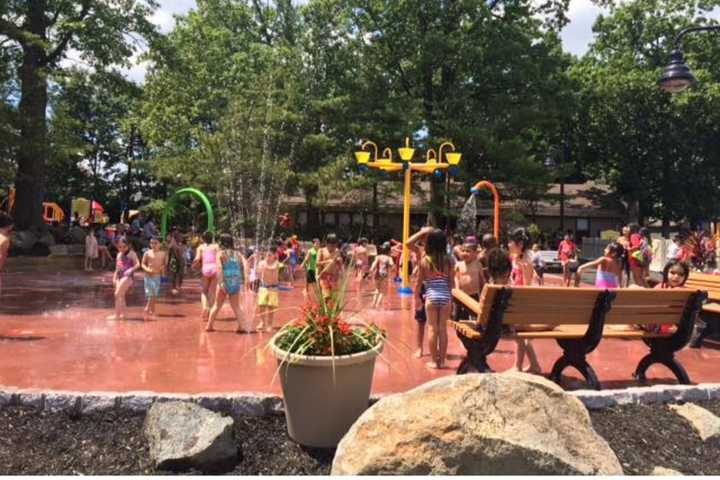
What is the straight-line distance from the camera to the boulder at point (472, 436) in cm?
346

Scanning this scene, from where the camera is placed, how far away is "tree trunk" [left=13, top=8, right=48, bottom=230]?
19.0m

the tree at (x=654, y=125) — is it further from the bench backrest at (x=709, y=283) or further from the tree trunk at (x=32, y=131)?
the bench backrest at (x=709, y=283)

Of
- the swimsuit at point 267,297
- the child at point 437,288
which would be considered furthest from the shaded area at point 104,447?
the swimsuit at point 267,297

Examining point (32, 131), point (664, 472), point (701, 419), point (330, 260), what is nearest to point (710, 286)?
point (701, 419)

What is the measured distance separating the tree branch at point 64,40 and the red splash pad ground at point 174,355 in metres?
15.1

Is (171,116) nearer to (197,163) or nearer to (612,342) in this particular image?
(197,163)

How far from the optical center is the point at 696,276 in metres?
9.09

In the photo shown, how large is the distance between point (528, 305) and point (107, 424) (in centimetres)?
358

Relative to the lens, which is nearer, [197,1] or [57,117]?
[57,117]

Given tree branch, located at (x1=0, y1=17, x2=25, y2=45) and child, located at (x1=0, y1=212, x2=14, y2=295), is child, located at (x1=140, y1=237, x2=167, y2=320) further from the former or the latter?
tree branch, located at (x1=0, y1=17, x2=25, y2=45)

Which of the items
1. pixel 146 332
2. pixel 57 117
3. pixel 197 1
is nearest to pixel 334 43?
pixel 197 1

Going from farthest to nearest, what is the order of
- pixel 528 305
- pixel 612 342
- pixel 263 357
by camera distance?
1. pixel 612 342
2. pixel 263 357
3. pixel 528 305

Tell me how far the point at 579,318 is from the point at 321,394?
2826 millimetres

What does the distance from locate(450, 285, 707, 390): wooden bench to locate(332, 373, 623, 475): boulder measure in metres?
1.74
